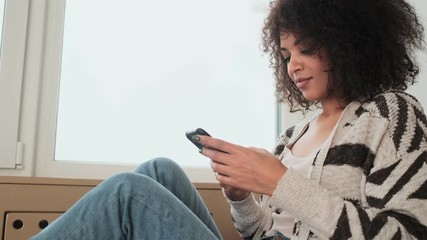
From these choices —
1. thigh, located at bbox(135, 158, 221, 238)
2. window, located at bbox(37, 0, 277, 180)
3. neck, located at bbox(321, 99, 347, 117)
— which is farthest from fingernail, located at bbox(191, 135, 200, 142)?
window, located at bbox(37, 0, 277, 180)

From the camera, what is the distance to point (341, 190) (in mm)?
723

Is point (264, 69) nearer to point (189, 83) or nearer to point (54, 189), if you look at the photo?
point (189, 83)

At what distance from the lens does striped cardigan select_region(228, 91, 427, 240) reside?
2.02ft

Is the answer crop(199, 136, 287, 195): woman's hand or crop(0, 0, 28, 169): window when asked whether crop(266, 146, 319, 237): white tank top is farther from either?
crop(0, 0, 28, 169): window

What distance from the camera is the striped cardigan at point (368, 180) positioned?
62 centimetres

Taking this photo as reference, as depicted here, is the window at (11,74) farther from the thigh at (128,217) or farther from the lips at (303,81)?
the lips at (303,81)

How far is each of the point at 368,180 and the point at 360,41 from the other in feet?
0.97

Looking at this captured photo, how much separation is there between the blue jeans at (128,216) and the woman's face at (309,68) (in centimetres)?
37

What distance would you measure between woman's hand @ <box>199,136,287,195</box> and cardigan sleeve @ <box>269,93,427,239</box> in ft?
0.08

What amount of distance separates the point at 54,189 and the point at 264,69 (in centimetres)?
89

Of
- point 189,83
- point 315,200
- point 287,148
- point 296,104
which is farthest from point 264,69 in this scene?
point 315,200

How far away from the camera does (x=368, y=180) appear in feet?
2.22

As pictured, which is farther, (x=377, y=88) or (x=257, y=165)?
(x=377, y=88)

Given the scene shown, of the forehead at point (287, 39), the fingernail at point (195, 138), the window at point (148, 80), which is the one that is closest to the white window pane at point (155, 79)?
the window at point (148, 80)
